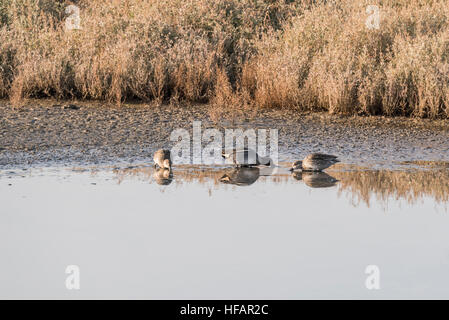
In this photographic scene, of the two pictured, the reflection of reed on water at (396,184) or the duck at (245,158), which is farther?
the duck at (245,158)

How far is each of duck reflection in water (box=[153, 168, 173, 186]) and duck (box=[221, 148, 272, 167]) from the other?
29.7 inches

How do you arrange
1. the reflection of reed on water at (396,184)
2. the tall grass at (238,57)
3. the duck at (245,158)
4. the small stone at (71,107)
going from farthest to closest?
the small stone at (71,107)
the tall grass at (238,57)
the duck at (245,158)
the reflection of reed on water at (396,184)

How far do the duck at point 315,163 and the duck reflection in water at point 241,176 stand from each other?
0.45 meters

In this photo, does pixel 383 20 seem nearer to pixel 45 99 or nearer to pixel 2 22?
pixel 45 99

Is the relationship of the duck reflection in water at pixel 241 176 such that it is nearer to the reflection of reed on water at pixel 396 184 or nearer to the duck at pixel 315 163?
the duck at pixel 315 163

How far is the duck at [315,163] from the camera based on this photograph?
856 centimetres

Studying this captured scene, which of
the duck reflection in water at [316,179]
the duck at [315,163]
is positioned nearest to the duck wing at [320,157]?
the duck at [315,163]

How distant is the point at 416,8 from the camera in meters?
13.7

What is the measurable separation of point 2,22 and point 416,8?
7.44 meters

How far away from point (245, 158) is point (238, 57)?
4.32 m

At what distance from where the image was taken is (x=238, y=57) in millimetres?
12773

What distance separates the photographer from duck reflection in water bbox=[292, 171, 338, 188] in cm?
811
